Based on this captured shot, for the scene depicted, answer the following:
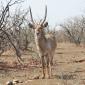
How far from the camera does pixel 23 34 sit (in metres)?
28.9

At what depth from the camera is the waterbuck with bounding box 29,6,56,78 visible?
12727 millimetres

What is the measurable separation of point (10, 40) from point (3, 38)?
392mm

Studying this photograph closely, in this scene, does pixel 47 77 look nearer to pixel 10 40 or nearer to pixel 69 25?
pixel 10 40

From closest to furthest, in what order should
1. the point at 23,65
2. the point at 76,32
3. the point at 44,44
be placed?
1. the point at 44,44
2. the point at 23,65
3. the point at 76,32

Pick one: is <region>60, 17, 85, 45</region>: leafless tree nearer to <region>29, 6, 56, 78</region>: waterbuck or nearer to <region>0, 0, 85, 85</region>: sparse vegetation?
<region>0, 0, 85, 85</region>: sparse vegetation

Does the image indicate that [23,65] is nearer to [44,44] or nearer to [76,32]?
[44,44]

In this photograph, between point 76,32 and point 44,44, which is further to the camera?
point 76,32

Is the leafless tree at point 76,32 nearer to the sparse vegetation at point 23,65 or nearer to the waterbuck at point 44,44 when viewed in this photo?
the sparse vegetation at point 23,65

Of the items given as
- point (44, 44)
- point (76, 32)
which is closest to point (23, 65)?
point (44, 44)

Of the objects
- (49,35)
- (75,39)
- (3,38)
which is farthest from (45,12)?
(75,39)

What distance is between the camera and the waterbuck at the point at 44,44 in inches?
501

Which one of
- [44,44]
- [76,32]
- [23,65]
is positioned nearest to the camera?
[44,44]

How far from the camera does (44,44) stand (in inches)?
520

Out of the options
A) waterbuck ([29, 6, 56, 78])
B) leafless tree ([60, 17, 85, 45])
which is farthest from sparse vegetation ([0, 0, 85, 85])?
leafless tree ([60, 17, 85, 45])
